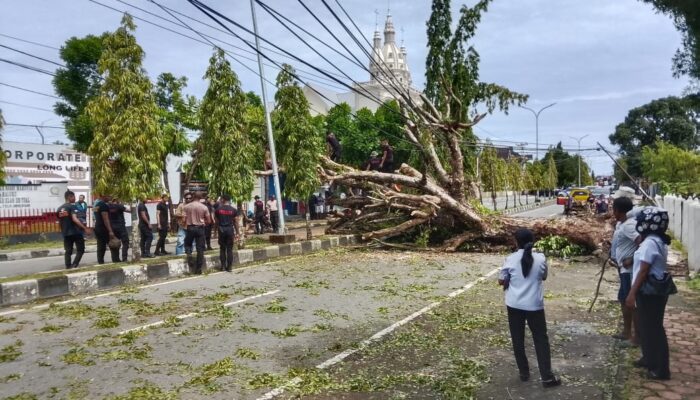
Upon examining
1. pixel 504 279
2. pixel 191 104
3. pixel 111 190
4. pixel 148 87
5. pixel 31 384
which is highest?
pixel 191 104

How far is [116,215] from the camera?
12008 mm

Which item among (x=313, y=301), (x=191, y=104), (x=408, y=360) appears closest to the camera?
(x=408, y=360)

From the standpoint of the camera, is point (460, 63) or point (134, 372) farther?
point (460, 63)

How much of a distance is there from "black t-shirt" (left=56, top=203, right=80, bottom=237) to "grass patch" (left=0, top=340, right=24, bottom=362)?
521 cm

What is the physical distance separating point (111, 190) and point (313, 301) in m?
6.10

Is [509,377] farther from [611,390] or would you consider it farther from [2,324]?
[2,324]

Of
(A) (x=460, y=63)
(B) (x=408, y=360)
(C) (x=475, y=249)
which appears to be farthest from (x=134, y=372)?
(A) (x=460, y=63)

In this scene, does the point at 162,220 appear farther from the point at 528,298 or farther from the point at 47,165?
the point at 47,165

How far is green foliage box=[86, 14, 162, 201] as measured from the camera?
38.2ft

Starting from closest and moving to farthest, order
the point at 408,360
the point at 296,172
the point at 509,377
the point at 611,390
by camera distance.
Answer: the point at 611,390 → the point at 509,377 → the point at 408,360 → the point at 296,172

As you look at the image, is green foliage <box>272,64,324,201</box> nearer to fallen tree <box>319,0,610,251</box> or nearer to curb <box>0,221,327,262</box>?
fallen tree <box>319,0,610,251</box>

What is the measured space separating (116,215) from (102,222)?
0.34 metres

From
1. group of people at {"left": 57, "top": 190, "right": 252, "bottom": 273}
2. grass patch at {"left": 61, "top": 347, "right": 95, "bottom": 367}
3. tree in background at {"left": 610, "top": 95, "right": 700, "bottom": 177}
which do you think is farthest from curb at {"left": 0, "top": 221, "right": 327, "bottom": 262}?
tree in background at {"left": 610, "top": 95, "right": 700, "bottom": 177}

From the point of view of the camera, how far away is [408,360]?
5.58m
